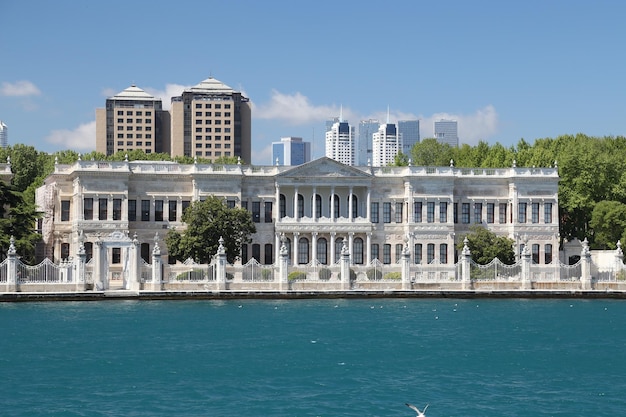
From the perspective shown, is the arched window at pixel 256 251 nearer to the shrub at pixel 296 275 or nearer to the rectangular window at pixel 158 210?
the rectangular window at pixel 158 210

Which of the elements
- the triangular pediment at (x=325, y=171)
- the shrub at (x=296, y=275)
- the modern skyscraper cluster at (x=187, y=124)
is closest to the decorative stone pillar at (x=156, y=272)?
the shrub at (x=296, y=275)

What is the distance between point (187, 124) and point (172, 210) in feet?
280

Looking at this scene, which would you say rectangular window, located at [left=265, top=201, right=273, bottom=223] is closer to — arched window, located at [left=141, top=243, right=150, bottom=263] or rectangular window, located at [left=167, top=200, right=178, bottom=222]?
rectangular window, located at [left=167, top=200, right=178, bottom=222]

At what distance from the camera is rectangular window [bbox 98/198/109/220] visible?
6856cm

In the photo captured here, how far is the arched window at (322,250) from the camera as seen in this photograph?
235 feet

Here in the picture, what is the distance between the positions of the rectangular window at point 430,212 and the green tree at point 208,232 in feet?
43.0

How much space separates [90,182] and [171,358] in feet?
117

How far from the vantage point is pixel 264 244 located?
71.4 meters

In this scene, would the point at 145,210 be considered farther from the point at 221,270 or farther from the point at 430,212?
the point at 430,212

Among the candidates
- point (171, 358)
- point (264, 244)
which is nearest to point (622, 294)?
point (264, 244)

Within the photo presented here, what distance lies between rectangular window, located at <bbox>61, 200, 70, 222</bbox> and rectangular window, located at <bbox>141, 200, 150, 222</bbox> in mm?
4578

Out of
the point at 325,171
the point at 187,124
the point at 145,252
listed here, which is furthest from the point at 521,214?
the point at 187,124

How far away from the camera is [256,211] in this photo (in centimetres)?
7156

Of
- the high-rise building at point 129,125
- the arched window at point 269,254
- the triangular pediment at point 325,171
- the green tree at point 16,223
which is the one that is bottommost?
the arched window at point 269,254
